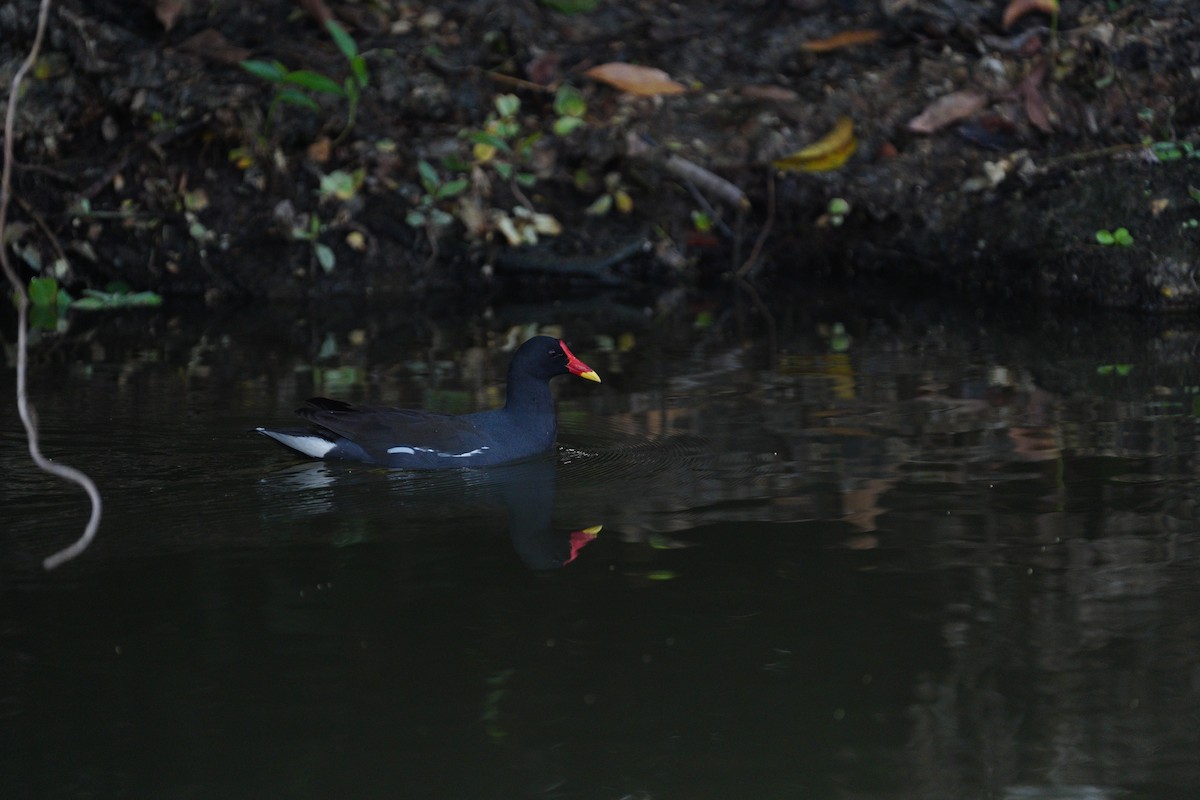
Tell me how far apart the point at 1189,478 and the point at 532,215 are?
7.25m

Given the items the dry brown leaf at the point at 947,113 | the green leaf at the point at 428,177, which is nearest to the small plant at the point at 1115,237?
the dry brown leaf at the point at 947,113

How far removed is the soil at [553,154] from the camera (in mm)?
12750

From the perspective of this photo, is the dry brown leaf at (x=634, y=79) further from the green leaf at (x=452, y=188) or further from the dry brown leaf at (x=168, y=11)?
the dry brown leaf at (x=168, y=11)

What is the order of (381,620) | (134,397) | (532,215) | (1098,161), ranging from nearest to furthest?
(381,620), (134,397), (1098,161), (532,215)

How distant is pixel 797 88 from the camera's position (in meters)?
13.9

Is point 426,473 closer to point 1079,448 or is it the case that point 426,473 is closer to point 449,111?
point 1079,448

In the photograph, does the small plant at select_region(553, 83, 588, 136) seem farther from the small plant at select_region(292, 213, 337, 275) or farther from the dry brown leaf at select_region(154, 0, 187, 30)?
the dry brown leaf at select_region(154, 0, 187, 30)

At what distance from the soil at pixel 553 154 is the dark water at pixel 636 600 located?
3.74 metres

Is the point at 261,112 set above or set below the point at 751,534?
above

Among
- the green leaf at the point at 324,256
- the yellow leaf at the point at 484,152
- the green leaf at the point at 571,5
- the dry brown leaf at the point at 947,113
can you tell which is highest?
the green leaf at the point at 571,5

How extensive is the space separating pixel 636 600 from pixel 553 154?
8540mm

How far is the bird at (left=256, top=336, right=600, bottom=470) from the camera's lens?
24.3 feet

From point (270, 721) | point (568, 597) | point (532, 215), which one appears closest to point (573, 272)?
point (532, 215)

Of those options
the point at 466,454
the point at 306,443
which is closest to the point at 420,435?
the point at 466,454
